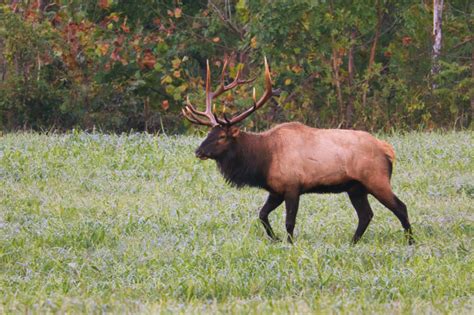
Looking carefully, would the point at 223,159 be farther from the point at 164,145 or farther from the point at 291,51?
the point at 291,51

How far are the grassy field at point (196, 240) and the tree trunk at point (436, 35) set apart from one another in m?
6.59

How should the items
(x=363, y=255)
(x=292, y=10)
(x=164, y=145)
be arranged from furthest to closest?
(x=292, y=10) < (x=164, y=145) < (x=363, y=255)

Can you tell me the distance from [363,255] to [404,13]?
13.0 meters

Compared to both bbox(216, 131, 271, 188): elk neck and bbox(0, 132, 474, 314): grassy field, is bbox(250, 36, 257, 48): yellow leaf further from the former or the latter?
bbox(216, 131, 271, 188): elk neck

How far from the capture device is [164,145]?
1634 cm

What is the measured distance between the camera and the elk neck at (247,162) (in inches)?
434

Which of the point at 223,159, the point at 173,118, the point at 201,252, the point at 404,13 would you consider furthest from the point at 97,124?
the point at 201,252

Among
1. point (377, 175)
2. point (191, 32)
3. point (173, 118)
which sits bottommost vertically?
point (173, 118)

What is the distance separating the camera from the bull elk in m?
10.8

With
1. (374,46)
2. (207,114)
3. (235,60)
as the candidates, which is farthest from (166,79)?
(207,114)

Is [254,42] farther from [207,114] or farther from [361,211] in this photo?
[361,211]

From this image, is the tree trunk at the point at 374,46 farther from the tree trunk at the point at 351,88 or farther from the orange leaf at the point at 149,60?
the orange leaf at the point at 149,60

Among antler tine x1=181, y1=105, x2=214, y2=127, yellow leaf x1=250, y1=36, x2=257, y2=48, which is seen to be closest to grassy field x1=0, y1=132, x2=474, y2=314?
antler tine x1=181, y1=105, x2=214, y2=127

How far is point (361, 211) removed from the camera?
36.3ft
